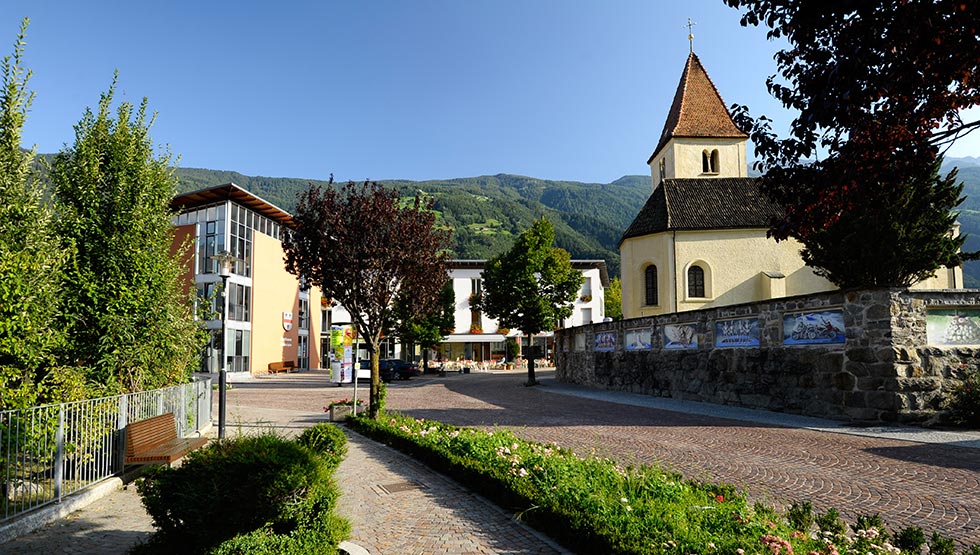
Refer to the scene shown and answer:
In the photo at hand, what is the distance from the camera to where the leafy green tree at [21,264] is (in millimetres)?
6473

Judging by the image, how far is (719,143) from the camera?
42688 mm

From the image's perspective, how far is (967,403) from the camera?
11.9 metres

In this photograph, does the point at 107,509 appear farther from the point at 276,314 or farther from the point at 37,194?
the point at 276,314

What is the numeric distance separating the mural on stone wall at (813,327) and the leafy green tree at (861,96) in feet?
31.2

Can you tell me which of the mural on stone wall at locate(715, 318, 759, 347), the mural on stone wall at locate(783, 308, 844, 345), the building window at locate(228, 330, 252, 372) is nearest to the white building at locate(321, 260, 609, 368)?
the building window at locate(228, 330, 252, 372)

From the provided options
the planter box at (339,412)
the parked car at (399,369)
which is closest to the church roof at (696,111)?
the parked car at (399,369)

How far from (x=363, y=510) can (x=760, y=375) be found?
12.3 m

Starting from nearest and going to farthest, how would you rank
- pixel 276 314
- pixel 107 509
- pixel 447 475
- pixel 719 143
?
pixel 107 509 → pixel 447 475 → pixel 719 143 → pixel 276 314

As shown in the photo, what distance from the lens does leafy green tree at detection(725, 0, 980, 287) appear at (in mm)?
4105

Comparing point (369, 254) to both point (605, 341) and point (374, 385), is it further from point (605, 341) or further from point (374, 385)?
point (605, 341)

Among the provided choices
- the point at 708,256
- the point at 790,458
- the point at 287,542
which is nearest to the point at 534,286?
the point at 708,256

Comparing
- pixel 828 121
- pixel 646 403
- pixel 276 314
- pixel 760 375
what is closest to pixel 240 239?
pixel 276 314

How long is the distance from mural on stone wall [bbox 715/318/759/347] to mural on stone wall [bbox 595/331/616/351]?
23.5 ft

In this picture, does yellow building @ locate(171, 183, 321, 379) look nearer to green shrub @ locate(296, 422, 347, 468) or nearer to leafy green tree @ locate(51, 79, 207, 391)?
leafy green tree @ locate(51, 79, 207, 391)
